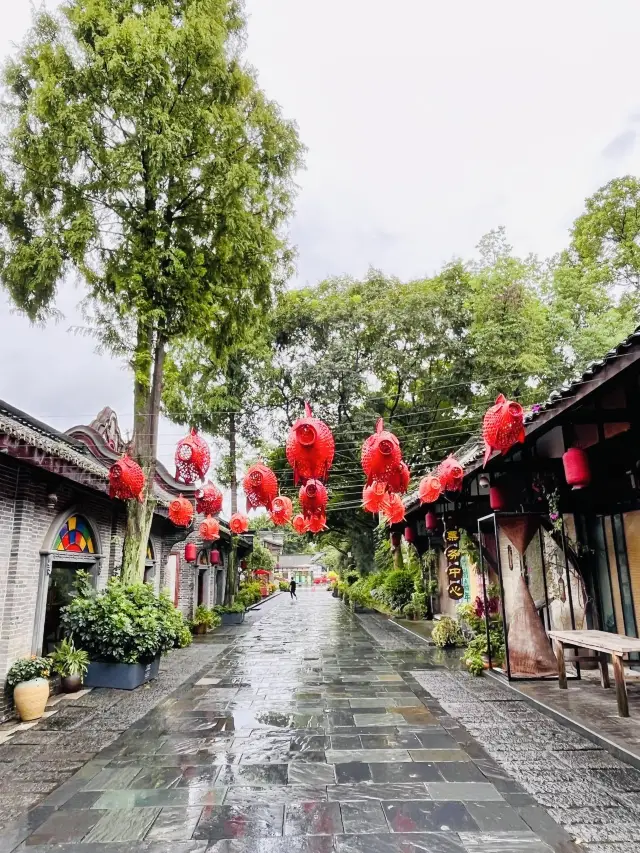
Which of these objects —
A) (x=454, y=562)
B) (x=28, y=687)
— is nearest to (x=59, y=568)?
(x=28, y=687)

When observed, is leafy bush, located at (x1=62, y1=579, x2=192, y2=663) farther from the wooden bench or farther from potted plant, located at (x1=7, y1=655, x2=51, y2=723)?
the wooden bench

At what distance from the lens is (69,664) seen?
25.3ft

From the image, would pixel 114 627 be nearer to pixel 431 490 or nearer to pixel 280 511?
pixel 280 511

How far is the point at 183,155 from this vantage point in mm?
9094

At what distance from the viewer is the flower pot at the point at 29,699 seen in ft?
21.1

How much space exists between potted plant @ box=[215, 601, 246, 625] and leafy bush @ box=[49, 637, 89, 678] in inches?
412

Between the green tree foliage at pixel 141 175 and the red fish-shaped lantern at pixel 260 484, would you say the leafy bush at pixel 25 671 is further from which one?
the red fish-shaped lantern at pixel 260 484

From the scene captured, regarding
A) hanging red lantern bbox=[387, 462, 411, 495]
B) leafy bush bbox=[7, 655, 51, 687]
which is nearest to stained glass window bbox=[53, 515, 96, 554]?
leafy bush bbox=[7, 655, 51, 687]

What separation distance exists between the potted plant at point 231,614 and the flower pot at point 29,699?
1175cm

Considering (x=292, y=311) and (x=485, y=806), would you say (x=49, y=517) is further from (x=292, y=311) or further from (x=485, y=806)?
(x=292, y=311)

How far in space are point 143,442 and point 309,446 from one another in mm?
4550

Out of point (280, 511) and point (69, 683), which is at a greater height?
point (280, 511)

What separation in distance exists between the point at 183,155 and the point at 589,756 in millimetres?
10096

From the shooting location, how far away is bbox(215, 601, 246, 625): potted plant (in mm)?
17984
